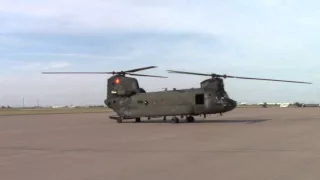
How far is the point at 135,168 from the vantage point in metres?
9.98

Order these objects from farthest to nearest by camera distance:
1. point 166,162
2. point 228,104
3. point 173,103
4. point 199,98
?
point 173,103
point 199,98
point 228,104
point 166,162

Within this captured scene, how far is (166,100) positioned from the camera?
33.1 meters

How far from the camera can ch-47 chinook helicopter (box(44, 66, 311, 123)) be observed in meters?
31.5

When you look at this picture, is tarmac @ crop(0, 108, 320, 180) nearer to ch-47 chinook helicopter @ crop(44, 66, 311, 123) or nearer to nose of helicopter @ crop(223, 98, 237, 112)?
nose of helicopter @ crop(223, 98, 237, 112)

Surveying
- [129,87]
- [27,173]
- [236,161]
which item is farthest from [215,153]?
[129,87]

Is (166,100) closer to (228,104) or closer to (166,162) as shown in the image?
(228,104)

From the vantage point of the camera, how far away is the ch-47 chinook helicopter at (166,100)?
31531mm

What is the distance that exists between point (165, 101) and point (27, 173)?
23981 mm

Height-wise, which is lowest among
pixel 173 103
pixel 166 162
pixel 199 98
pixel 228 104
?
pixel 166 162

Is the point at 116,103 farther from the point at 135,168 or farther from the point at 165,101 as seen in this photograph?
the point at 135,168

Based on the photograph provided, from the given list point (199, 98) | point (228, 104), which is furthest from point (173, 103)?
point (228, 104)

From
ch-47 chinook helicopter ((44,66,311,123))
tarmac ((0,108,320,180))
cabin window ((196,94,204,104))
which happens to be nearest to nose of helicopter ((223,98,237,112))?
ch-47 chinook helicopter ((44,66,311,123))

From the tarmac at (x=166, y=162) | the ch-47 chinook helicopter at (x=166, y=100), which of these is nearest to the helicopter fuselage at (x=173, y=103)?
the ch-47 chinook helicopter at (x=166, y=100)

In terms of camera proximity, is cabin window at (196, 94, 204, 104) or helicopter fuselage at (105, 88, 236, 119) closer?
helicopter fuselage at (105, 88, 236, 119)
